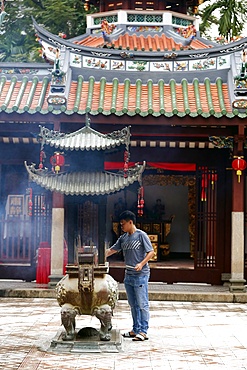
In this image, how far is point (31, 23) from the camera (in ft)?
102

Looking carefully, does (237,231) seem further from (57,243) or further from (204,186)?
(57,243)

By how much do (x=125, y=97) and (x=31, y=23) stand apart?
14883 mm

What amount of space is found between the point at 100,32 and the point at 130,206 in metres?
5.13

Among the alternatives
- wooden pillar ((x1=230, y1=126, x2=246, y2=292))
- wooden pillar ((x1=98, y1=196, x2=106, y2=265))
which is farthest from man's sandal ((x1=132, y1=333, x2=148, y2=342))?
wooden pillar ((x1=230, y1=126, x2=246, y2=292))

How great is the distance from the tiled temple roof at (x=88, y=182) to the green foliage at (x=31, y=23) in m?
18.7

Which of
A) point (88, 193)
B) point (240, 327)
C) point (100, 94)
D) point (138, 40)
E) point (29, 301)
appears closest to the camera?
point (88, 193)

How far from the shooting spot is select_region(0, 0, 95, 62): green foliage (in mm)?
30266

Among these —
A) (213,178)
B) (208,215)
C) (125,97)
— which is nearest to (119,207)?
(208,215)

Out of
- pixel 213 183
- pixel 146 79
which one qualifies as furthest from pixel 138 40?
pixel 213 183

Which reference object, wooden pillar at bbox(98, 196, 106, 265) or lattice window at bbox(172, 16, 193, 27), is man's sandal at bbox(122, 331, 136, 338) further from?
lattice window at bbox(172, 16, 193, 27)

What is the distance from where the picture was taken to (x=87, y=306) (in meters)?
10.7

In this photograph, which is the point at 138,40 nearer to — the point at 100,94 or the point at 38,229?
the point at 100,94

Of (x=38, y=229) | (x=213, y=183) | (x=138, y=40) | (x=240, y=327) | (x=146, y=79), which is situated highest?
(x=138, y=40)

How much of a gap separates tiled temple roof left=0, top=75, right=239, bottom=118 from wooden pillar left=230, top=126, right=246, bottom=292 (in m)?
0.97
